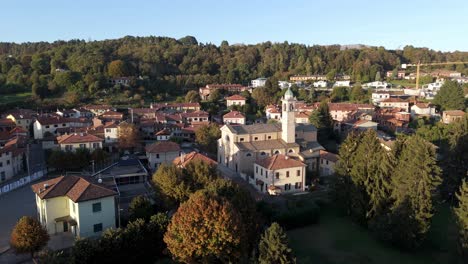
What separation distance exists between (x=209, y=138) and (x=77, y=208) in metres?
22.8

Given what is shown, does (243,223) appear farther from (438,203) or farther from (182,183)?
(438,203)

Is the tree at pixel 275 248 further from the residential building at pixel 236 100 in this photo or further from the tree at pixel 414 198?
the residential building at pixel 236 100

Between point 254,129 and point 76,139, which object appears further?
point 76,139

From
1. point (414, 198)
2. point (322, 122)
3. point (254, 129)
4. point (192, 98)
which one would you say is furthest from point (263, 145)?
point (192, 98)

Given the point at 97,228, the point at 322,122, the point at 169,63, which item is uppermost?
the point at 169,63

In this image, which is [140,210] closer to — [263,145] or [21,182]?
[263,145]

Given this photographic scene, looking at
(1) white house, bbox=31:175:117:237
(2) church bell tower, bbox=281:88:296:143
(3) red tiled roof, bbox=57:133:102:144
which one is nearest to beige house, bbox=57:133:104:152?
(3) red tiled roof, bbox=57:133:102:144

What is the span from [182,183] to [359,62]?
3682 inches

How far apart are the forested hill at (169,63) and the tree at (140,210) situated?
2259 inches

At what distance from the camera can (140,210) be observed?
22.8m

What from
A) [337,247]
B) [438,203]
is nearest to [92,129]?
[337,247]

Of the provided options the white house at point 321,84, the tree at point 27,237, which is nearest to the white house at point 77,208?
the tree at point 27,237

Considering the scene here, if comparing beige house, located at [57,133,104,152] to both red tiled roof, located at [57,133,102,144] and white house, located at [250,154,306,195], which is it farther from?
white house, located at [250,154,306,195]

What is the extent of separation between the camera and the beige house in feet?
131
